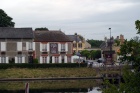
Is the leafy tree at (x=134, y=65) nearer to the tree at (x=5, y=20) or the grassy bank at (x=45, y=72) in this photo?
the grassy bank at (x=45, y=72)

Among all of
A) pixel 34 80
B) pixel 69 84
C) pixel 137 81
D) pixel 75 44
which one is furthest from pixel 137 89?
pixel 75 44

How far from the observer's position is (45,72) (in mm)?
59344

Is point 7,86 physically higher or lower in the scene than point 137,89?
lower

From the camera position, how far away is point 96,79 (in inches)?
2216

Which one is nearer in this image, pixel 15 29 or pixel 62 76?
pixel 62 76

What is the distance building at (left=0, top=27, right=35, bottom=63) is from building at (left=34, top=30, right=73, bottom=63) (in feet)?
5.06

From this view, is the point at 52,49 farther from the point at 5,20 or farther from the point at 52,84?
the point at 5,20

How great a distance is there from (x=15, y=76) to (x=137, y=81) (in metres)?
48.7

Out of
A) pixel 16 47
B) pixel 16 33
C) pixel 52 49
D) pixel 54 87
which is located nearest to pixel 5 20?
pixel 16 33

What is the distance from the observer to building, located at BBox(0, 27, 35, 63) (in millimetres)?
67625

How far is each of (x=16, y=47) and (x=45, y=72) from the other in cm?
1159

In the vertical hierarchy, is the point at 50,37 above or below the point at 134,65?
above

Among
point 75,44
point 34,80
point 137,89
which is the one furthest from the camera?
point 75,44

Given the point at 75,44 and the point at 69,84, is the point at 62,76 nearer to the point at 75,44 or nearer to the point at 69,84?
the point at 69,84
